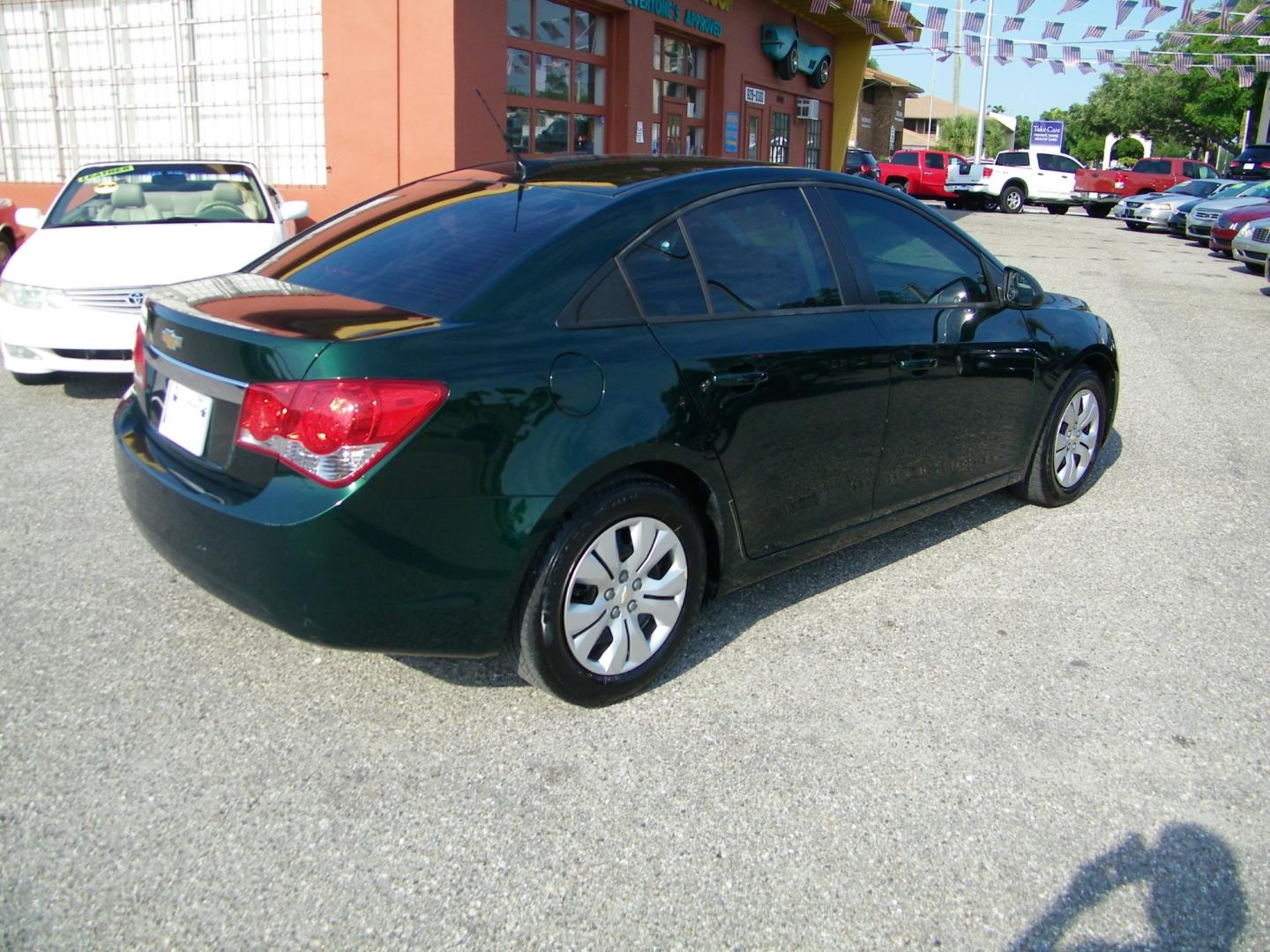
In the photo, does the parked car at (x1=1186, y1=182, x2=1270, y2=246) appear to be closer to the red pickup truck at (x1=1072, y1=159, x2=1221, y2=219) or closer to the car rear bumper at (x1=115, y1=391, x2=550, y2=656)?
the red pickup truck at (x1=1072, y1=159, x2=1221, y2=219)

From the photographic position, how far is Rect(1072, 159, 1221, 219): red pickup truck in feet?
111

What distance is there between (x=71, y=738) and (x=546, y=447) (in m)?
1.61

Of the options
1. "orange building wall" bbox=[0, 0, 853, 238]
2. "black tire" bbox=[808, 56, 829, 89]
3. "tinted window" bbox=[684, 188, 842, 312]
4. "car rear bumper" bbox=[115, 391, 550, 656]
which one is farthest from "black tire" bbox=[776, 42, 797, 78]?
"car rear bumper" bbox=[115, 391, 550, 656]

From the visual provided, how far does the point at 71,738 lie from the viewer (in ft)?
10.2

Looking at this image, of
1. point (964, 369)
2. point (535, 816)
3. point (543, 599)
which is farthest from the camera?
point (964, 369)

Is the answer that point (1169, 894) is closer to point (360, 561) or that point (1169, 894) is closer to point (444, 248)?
point (360, 561)

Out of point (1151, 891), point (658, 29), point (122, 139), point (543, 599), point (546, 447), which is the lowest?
point (1151, 891)

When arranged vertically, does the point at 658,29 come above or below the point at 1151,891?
above

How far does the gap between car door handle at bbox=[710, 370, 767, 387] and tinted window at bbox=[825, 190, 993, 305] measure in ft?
2.66

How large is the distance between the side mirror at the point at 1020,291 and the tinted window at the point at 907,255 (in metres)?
0.09

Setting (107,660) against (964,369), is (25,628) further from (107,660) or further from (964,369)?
(964,369)

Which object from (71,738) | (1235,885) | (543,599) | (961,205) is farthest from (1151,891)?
(961,205)

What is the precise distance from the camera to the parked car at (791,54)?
19.9m

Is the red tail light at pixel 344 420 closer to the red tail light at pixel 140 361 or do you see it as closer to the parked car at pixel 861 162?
the red tail light at pixel 140 361
